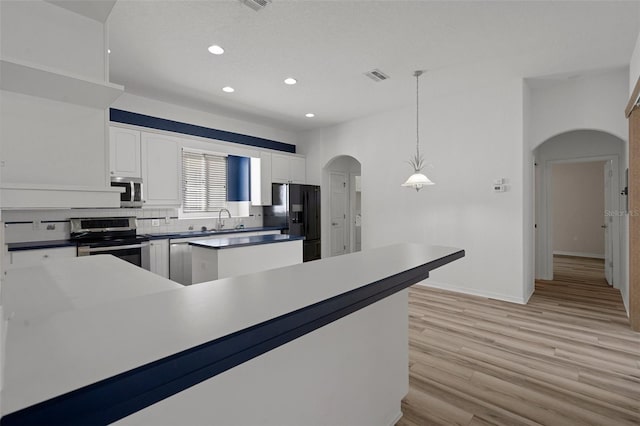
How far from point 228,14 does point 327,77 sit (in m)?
1.62

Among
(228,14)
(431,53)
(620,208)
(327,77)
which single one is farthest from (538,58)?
(228,14)

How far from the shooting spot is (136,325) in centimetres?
71

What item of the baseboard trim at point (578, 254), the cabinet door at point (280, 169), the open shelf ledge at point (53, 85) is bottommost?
the baseboard trim at point (578, 254)

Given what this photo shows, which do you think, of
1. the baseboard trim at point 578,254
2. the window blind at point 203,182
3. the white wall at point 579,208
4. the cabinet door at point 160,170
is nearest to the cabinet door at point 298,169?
the window blind at point 203,182

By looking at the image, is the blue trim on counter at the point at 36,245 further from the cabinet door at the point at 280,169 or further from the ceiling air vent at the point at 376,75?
the ceiling air vent at the point at 376,75

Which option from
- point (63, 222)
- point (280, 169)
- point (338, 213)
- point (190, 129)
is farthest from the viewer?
point (338, 213)

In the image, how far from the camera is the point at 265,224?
21.4 ft

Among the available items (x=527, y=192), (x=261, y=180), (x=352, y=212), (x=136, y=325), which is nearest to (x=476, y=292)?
(x=527, y=192)

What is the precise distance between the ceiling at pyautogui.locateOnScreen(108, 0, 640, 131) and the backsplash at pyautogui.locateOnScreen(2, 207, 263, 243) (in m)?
1.78

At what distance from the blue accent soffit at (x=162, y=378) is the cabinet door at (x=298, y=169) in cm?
595

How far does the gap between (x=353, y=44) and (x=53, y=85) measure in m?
2.59

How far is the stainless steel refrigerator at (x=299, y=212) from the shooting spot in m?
6.17

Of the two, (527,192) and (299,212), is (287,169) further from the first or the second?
(527,192)

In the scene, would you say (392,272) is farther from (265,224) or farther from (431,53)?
(265,224)
